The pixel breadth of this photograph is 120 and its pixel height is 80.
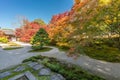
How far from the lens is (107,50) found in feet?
51.1

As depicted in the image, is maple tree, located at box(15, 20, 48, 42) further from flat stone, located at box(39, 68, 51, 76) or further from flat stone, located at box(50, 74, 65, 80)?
flat stone, located at box(50, 74, 65, 80)

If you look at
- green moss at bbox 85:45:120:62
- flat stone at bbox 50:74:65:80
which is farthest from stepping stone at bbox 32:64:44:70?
green moss at bbox 85:45:120:62

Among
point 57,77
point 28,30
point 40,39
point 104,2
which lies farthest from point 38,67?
point 28,30

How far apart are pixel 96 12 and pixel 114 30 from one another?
1.13 metres

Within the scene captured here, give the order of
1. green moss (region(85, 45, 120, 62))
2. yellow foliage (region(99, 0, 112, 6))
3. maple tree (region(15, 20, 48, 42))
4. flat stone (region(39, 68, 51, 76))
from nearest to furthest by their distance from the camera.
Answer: yellow foliage (region(99, 0, 112, 6)) → flat stone (region(39, 68, 51, 76)) → green moss (region(85, 45, 120, 62)) → maple tree (region(15, 20, 48, 42))

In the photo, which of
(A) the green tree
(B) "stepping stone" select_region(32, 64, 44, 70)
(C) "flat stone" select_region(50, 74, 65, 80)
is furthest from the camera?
(A) the green tree

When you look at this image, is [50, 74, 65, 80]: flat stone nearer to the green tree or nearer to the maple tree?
the green tree

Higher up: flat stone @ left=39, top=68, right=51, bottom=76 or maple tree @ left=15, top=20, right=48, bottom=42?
maple tree @ left=15, top=20, right=48, bottom=42

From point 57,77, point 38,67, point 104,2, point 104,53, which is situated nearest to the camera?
point 104,2

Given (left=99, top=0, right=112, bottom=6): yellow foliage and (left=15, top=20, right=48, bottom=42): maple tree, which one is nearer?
(left=99, top=0, right=112, bottom=6): yellow foliage

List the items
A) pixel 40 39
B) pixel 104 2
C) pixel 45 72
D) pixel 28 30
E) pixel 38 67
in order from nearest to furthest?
pixel 104 2
pixel 45 72
pixel 38 67
pixel 40 39
pixel 28 30

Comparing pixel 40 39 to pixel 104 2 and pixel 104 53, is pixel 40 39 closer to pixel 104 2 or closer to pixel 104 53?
pixel 104 53

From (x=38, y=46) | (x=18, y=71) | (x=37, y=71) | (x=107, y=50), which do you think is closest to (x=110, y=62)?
(x=107, y=50)

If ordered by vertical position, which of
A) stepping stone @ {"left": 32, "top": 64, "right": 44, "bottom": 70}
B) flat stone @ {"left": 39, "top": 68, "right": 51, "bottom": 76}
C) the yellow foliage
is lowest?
flat stone @ {"left": 39, "top": 68, "right": 51, "bottom": 76}
